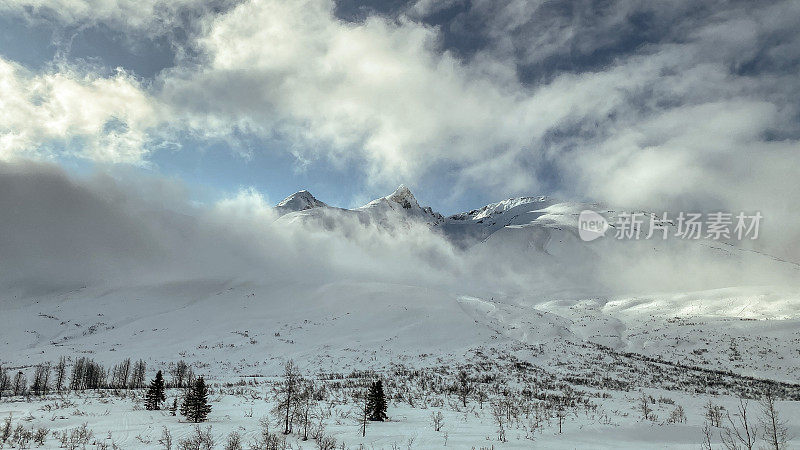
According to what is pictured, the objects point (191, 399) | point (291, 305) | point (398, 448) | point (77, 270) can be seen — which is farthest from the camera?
point (77, 270)

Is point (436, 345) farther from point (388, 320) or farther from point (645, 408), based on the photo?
point (645, 408)

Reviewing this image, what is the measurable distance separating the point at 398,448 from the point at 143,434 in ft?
27.8

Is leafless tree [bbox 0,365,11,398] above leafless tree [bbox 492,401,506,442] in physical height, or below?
below

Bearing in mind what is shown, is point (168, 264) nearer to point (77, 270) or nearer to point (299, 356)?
point (77, 270)

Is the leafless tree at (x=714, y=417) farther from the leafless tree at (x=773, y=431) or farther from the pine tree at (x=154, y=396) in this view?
the pine tree at (x=154, y=396)

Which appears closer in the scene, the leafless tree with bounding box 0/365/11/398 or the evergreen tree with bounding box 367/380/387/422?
the evergreen tree with bounding box 367/380/387/422

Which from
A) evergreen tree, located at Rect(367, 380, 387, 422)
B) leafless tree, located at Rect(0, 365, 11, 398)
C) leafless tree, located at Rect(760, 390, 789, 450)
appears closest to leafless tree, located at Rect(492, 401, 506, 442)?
evergreen tree, located at Rect(367, 380, 387, 422)

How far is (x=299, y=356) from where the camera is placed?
50625mm

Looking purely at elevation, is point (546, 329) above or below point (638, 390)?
above

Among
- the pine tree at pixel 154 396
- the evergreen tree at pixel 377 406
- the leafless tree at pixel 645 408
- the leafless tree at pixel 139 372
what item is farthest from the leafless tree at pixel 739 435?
the leafless tree at pixel 139 372

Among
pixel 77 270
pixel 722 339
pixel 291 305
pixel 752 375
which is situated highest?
pixel 77 270

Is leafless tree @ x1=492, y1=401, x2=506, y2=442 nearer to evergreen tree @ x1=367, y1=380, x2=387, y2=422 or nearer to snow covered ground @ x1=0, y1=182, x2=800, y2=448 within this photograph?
snow covered ground @ x1=0, y1=182, x2=800, y2=448

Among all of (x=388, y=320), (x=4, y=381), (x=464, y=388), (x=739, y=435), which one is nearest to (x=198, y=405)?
(x=464, y=388)

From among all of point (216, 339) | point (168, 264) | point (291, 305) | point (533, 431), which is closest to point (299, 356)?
point (216, 339)
